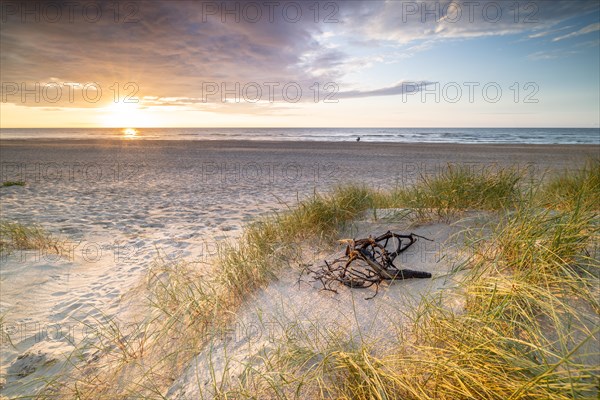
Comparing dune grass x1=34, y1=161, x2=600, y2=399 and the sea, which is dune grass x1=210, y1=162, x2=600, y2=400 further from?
the sea

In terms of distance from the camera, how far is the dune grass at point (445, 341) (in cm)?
132

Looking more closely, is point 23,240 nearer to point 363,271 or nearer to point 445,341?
point 363,271

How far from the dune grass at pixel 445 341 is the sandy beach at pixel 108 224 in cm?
38

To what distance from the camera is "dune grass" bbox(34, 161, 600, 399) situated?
132cm

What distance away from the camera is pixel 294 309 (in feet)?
7.28

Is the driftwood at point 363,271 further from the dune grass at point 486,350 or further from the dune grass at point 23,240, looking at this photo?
the dune grass at point 23,240

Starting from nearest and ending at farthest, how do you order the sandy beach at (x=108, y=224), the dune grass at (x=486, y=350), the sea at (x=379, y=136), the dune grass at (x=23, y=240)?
the dune grass at (x=486, y=350) < the sandy beach at (x=108, y=224) < the dune grass at (x=23, y=240) < the sea at (x=379, y=136)

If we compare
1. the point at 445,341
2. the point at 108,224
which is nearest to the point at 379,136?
the point at 108,224

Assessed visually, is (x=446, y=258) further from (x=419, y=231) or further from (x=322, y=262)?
(x=322, y=262)

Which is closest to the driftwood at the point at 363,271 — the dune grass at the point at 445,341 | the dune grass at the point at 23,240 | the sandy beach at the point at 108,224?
the sandy beach at the point at 108,224

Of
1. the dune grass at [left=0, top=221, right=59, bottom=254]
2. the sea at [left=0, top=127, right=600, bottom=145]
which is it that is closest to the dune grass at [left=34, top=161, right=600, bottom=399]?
the dune grass at [left=0, top=221, right=59, bottom=254]

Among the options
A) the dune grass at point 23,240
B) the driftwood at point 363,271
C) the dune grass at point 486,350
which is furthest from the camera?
the dune grass at point 23,240

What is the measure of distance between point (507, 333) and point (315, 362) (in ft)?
3.03

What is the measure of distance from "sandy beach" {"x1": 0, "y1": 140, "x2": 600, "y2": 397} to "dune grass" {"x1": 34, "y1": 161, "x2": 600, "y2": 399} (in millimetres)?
377
